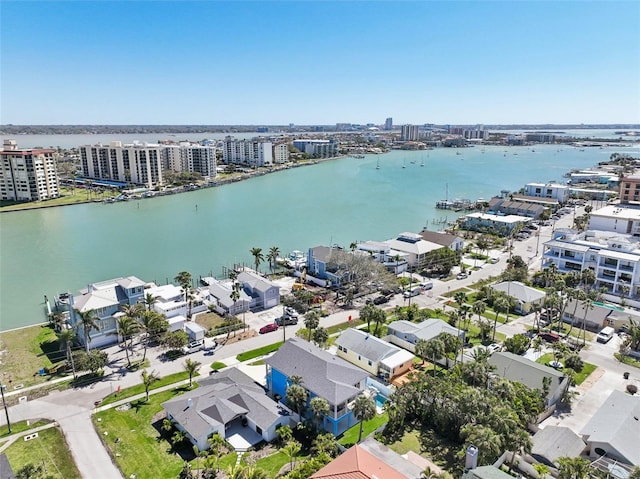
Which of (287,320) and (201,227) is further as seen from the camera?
(201,227)

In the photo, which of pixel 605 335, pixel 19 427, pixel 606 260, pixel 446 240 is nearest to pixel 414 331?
pixel 605 335

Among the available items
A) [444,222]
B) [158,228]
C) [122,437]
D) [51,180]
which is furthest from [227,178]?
[122,437]

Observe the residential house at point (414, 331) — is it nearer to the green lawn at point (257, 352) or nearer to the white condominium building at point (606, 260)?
the green lawn at point (257, 352)

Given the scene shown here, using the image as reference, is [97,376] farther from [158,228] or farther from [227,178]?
[227,178]

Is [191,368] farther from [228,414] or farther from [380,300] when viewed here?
A: [380,300]

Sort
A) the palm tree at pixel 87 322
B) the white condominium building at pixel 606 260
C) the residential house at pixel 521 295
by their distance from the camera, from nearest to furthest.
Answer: the palm tree at pixel 87 322 → the residential house at pixel 521 295 → the white condominium building at pixel 606 260

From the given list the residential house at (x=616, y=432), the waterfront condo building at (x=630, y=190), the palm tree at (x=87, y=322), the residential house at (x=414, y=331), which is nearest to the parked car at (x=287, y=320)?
the residential house at (x=414, y=331)
